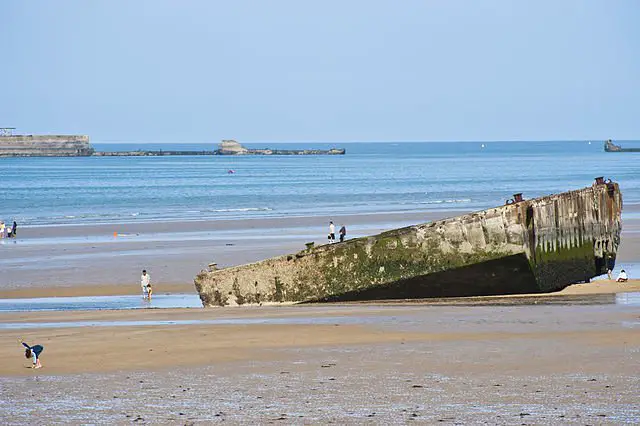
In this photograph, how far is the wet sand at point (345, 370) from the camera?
9.71 meters

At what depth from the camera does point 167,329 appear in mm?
15188

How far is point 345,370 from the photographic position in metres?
11.7

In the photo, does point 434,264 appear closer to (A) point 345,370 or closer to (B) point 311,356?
(B) point 311,356

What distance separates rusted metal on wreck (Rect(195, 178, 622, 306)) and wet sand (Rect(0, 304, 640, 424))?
2.08 metres

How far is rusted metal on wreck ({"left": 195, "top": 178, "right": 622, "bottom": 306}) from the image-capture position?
18.2m

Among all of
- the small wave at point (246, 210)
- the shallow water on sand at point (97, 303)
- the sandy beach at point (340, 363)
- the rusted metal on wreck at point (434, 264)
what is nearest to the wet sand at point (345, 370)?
the sandy beach at point (340, 363)

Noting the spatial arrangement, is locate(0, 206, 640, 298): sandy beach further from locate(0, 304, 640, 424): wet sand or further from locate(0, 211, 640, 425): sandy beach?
locate(0, 304, 640, 424): wet sand

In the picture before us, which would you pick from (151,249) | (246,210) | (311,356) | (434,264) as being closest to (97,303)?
(434,264)

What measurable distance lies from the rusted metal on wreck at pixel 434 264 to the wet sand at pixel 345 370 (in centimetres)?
208

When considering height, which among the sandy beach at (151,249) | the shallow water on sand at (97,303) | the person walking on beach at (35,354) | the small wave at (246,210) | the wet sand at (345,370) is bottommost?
the wet sand at (345,370)

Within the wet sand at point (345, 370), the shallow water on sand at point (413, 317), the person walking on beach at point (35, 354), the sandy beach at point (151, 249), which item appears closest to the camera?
the wet sand at point (345, 370)

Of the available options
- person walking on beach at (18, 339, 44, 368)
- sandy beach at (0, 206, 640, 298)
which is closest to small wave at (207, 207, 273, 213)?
sandy beach at (0, 206, 640, 298)

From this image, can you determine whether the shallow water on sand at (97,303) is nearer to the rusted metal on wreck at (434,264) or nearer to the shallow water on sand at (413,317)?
the rusted metal on wreck at (434,264)

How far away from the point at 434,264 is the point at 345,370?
23.1 ft
